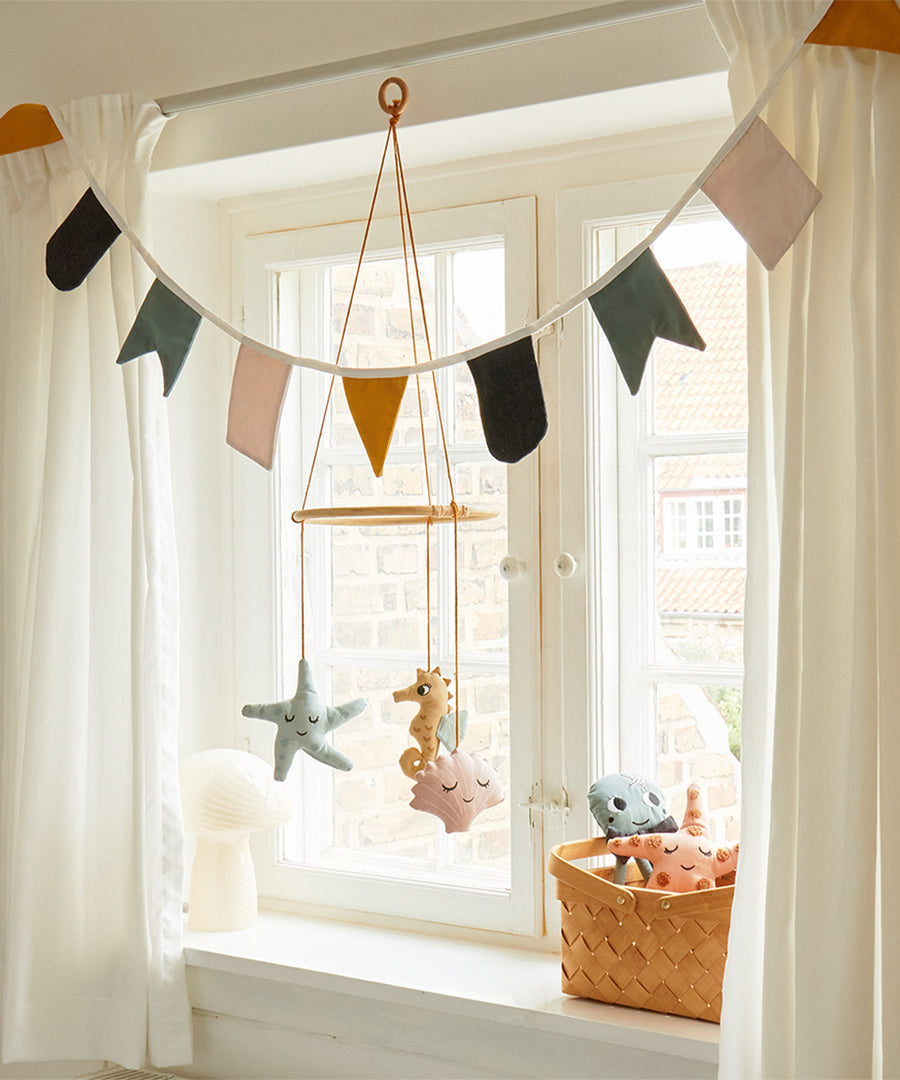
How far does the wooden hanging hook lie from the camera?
5.32 feet

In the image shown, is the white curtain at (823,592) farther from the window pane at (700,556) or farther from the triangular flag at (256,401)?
the triangular flag at (256,401)

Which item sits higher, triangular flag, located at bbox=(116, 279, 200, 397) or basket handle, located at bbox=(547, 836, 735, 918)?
triangular flag, located at bbox=(116, 279, 200, 397)

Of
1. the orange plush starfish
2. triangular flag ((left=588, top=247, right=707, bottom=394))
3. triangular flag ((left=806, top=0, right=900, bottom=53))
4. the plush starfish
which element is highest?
triangular flag ((left=806, top=0, right=900, bottom=53))

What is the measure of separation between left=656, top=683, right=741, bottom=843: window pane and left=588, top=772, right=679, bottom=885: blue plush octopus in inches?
7.1

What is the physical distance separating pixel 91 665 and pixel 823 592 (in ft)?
3.73

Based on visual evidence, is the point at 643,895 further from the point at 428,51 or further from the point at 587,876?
the point at 428,51

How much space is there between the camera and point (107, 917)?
5.94 ft

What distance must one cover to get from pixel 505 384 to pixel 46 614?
0.85 metres

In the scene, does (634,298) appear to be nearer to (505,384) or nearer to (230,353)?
(505,384)

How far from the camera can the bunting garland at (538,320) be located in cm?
133

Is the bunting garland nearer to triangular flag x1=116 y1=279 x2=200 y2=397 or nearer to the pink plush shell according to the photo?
triangular flag x1=116 y1=279 x2=200 y2=397

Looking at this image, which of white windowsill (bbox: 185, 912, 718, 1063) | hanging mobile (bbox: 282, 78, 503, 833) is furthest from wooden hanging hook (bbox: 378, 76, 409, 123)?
white windowsill (bbox: 185, 912, 718, 1063)

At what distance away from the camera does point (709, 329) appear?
178cm

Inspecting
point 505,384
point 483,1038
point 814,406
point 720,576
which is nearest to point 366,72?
point 505,384
